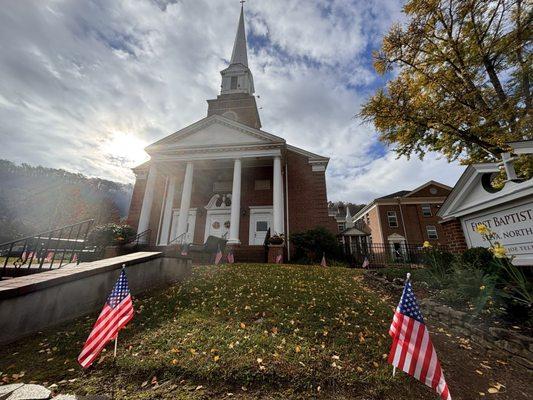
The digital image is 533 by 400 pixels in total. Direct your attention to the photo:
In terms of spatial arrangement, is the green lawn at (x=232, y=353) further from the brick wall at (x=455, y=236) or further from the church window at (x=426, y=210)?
the church window at (x=426, y=210)

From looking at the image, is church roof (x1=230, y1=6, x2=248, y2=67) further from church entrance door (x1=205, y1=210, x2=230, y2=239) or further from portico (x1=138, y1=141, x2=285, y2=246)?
church entrance door (x1=205, y1=210, x2=230, y2=239)

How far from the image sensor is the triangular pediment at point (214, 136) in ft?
54.1

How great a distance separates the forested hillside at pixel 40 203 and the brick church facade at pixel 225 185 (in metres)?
21.5

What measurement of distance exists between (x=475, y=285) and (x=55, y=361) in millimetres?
7637

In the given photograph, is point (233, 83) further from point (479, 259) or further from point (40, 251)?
point (479, 259)

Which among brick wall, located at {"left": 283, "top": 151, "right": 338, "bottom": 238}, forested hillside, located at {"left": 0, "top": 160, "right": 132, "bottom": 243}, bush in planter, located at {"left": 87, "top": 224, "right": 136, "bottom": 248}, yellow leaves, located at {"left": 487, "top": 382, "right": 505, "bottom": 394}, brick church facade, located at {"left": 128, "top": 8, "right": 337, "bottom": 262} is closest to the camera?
yellow leaves, located at {"left": 487, "top": 382, "right": 505, "bottom": 394}

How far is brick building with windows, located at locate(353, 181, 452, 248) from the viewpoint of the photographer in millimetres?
29777

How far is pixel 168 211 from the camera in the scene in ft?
59.4

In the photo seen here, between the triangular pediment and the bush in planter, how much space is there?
6.59m

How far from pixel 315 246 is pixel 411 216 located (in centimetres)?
2373

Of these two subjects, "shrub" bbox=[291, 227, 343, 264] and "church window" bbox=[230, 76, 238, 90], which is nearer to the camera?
"shrub" bbox=[291, 227, 343, 264]

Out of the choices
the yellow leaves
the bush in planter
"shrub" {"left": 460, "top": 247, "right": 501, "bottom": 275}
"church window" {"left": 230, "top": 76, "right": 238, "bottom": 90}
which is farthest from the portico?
"church window" {"left": 230, "top": 76, "right": 238, "bottom": 90}

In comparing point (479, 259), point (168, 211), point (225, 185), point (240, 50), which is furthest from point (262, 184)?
point (240, 50)

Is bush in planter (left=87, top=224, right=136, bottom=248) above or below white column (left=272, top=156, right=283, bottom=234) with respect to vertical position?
below
